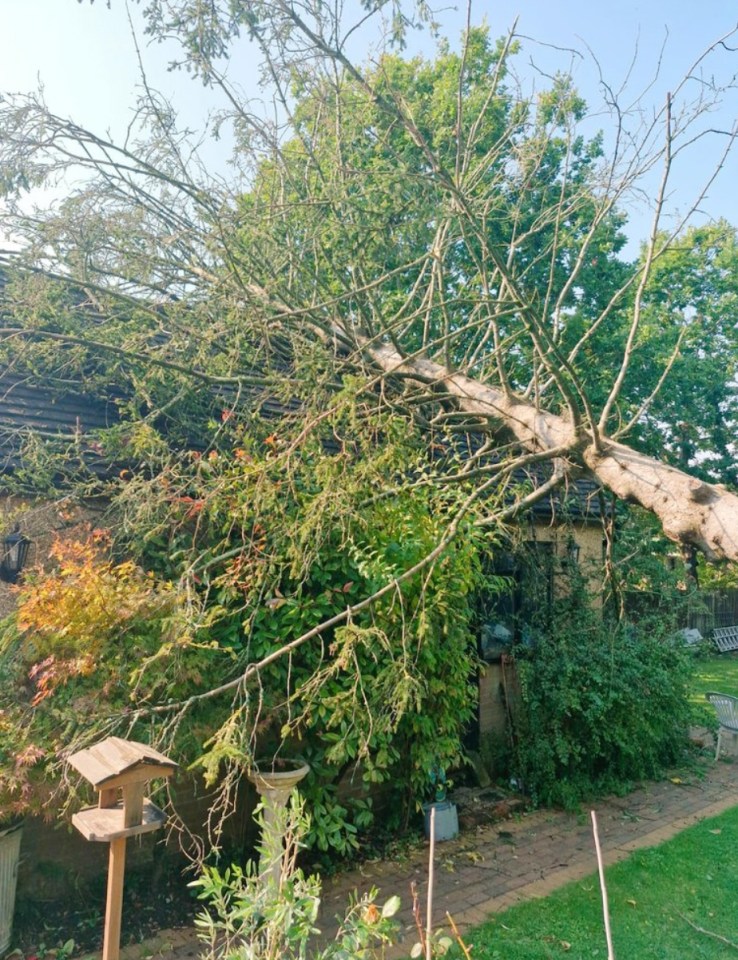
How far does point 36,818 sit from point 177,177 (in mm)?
5307

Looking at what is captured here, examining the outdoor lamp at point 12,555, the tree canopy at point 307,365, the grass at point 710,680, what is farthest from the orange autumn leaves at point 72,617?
the grass at point 710,680

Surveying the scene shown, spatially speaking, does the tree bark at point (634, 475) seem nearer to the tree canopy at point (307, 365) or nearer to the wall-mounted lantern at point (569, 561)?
the tree canopy at point (307, 365)

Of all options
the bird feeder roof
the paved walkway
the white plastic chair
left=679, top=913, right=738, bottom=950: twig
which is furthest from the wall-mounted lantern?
the bird feeder roof

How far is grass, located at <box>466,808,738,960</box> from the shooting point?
4527mm

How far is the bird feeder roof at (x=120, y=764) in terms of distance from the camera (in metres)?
3.04

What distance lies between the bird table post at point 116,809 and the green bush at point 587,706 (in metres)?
5.16

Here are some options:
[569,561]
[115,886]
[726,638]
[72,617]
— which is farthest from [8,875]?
[726,638]

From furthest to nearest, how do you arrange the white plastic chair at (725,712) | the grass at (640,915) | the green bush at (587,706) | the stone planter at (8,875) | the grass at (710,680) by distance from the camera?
the white plastic chair at (725,712), the grass at (710,680), the green bush at (587,706), the grass at (640,915), the stone planter at (8,875)

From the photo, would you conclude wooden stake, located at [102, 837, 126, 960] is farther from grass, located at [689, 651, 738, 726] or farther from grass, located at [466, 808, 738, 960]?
grass, located at [689, 651, 738, 726]

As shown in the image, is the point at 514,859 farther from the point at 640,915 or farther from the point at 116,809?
the point at 116,809

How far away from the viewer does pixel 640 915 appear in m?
5.03

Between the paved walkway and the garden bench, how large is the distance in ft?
51.4

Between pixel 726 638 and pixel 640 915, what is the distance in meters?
20.2

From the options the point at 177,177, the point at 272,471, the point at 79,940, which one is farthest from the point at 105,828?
the point at 177,177
